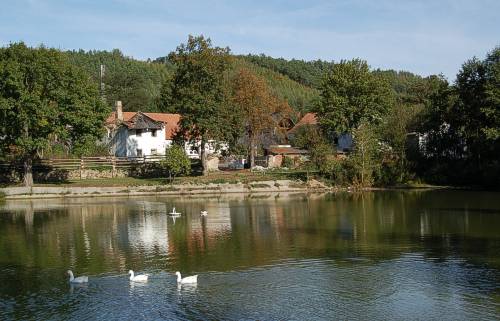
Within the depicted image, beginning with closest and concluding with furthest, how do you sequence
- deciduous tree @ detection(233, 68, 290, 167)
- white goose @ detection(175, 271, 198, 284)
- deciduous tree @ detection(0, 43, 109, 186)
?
white goose @ detection(175, 271, 198, 284)
deciduous tree @ detection(0, 43, 109, 186)
deciduous tree @ detection(233, 68, 290, 167)

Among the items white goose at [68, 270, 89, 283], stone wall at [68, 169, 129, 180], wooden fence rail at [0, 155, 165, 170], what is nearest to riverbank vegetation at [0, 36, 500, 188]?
wooden fence rail at [0, 155, 165, 170]

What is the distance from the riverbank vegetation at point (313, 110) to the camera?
6500 cm

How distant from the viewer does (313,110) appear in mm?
89812

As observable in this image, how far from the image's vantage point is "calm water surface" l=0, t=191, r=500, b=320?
21.1 m

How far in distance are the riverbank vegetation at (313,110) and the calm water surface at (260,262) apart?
58.1 feet

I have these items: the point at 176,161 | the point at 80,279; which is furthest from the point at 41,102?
the point at 80,279

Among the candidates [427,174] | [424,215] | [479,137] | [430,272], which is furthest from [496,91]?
[430,272]

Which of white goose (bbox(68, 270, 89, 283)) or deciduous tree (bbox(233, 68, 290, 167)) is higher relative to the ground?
deciduous tree (bbox(233, 68, 290, 167))

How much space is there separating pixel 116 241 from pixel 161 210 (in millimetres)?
16321

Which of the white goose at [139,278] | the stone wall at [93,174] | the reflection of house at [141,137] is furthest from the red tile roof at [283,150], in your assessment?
the white goose at [139,278]

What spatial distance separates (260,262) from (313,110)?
207 feet

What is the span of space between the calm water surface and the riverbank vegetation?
17715mm

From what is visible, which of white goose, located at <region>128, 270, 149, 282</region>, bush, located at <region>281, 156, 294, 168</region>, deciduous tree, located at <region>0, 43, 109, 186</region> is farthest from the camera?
bush, located at <region>281, 156, 294, 168</region>

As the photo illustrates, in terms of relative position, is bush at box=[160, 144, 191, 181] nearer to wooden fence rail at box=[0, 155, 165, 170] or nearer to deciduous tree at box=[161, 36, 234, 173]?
deciduous tree at box=[161, 36, 234, 173]
